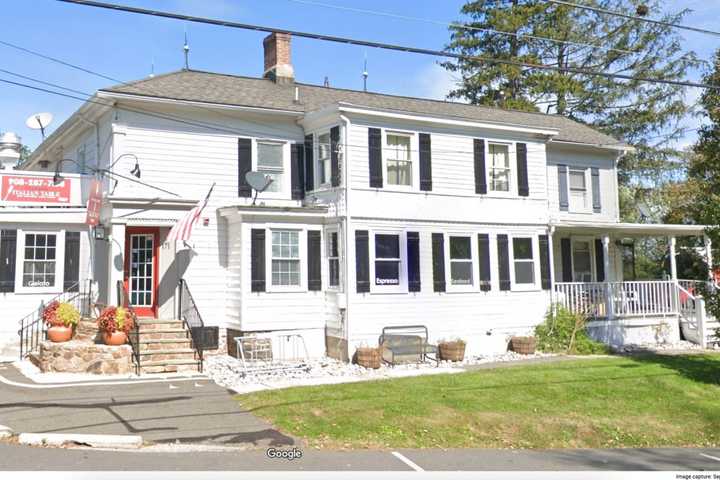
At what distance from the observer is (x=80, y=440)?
28.4 feet

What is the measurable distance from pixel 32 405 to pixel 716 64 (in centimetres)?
2349

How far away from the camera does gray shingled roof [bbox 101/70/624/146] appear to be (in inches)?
680

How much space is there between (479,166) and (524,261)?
3.23 m

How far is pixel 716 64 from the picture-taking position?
73.4 feet

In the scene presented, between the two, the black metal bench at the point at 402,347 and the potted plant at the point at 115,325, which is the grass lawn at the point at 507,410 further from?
the potted plant at the point at 115,325

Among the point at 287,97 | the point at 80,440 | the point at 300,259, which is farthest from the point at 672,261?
the point at 80,440

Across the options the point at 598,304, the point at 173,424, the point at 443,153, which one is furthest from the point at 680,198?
the point at 173,424

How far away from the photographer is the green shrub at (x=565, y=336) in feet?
61.3

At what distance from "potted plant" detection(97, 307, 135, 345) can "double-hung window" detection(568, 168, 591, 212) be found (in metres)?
15.8

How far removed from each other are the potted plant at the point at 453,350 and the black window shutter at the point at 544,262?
404cm

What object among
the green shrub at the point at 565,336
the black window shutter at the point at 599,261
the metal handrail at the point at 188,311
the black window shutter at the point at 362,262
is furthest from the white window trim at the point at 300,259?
the black window shutter at the point at 599,261

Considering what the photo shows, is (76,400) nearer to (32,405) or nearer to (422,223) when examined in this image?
A: (32,405)

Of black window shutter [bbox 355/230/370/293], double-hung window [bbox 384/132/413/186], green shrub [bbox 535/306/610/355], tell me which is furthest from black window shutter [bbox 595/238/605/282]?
black window shutter [bbox 355/230/370/293]

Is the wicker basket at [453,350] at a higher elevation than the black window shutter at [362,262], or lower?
lower
